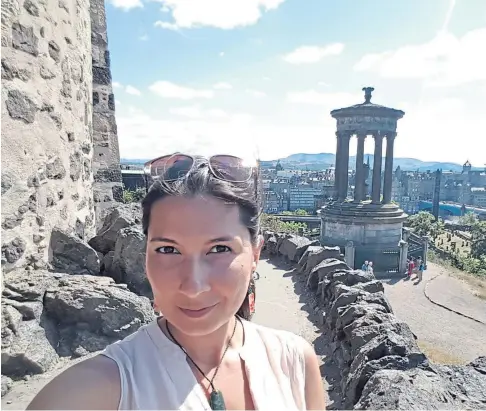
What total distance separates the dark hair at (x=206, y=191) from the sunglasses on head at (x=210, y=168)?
0.01 metres

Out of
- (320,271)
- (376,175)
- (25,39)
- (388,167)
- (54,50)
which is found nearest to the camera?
(25,39)

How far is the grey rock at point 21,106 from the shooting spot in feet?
8.69

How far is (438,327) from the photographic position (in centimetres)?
1329

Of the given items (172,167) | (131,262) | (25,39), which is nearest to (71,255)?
(131,262)

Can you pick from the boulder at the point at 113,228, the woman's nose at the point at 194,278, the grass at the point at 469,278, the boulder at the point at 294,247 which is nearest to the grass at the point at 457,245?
the grass at the point at 469,278

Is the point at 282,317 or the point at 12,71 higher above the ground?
the point at 12,71

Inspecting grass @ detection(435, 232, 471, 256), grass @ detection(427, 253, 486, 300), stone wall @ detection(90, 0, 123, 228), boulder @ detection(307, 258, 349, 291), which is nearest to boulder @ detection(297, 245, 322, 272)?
boulder @ detection(307, 258, 349, 291)

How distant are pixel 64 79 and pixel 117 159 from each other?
7.26ft

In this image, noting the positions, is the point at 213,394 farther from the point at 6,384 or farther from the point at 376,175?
the point at 376,175

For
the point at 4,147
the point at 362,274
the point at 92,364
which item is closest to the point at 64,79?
the point at 4,147

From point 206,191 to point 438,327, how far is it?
1403 cm

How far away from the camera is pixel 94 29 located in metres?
5.30

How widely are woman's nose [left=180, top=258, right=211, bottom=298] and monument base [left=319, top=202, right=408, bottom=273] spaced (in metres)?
20.6

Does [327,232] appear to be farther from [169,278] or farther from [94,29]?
[169,278]
